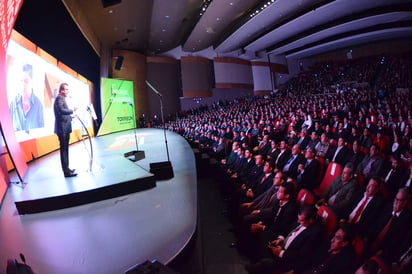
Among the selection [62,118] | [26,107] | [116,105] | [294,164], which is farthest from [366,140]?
[116,105]

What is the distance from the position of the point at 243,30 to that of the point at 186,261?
15617 millimetres

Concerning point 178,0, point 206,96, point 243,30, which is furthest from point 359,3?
point 206,96

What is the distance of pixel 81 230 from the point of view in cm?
213

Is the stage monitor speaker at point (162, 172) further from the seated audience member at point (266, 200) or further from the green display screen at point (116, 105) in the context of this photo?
the green display screen at point (116, 105)

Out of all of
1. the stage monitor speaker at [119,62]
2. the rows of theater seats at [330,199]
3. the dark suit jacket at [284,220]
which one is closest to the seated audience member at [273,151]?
the rows of theater seats at [330,199]

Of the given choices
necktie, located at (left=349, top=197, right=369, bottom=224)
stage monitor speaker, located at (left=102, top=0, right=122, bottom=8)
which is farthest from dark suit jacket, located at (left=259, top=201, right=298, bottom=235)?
stage monitor speaker, located at (left=102, top=0, right=122, bottom=8)

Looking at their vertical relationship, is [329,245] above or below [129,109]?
below

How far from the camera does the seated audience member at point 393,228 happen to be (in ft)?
6.40

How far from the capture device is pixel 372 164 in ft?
11.2

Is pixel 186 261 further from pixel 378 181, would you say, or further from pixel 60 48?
pixel 60 48

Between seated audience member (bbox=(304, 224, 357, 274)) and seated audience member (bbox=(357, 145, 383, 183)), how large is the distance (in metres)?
1.88

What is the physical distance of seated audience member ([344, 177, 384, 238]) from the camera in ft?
7.46

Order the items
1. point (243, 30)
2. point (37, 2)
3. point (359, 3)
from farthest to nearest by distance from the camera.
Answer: point (243, 30) → point (359, 3) → point (37, 2)

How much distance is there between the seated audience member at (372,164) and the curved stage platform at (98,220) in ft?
7.86
